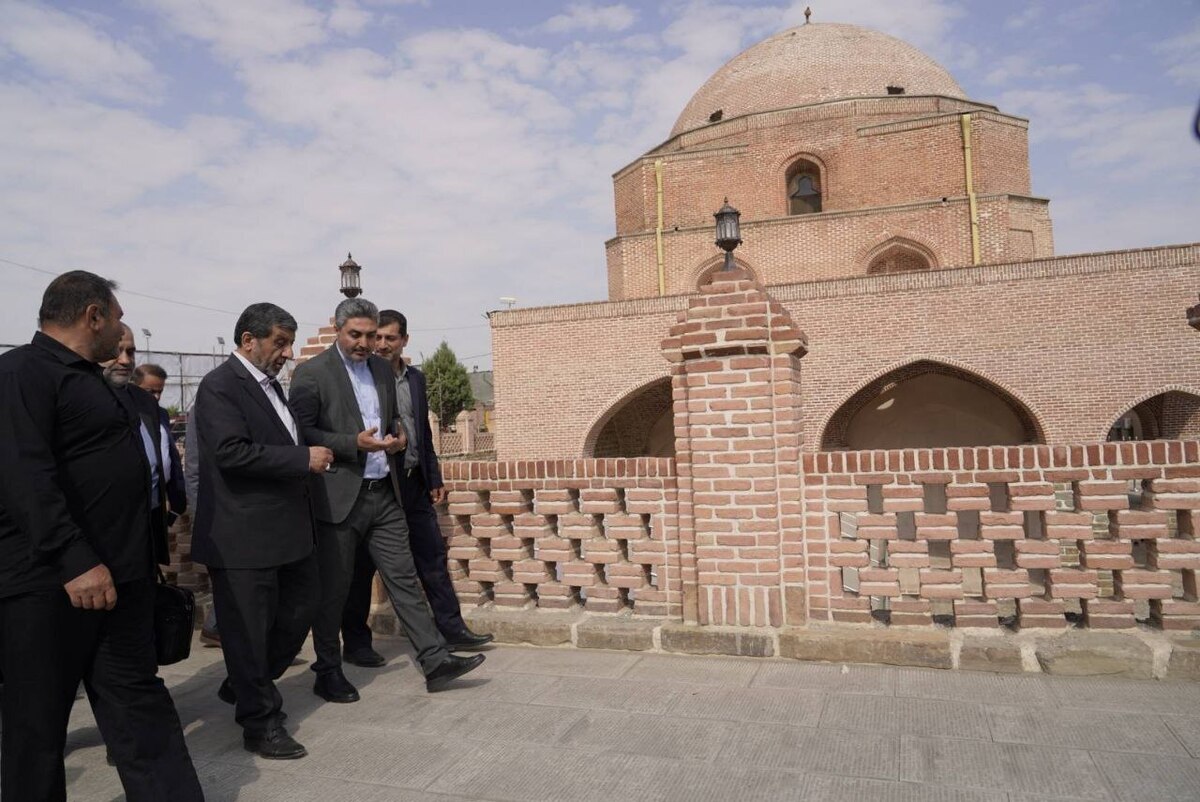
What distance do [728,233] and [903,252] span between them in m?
19.4

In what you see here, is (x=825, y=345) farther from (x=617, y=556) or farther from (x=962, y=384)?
(x=617, y=556)

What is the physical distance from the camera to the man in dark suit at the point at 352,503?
3580 mm

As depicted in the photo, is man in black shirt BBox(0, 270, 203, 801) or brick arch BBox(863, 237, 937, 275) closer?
man in black shirt BBox(0, 270, 203, 801)

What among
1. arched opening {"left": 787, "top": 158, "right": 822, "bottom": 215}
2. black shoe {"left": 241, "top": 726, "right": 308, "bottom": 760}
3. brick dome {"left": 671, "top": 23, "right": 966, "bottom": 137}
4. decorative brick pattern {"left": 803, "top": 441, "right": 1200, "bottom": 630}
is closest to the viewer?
black shoe {"left": 241, "top": 726, "right": 308, "bottom": 760}

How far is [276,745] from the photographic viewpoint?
299cm

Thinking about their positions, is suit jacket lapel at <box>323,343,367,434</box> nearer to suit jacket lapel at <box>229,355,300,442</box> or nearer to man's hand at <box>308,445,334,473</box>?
suit jacket lapel at <box>229,355,300,442</box>

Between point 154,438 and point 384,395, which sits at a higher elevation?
point 384,395

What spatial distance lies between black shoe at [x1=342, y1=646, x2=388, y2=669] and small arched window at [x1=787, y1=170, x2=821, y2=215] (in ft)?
75.0

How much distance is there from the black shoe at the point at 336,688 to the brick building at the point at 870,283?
14.9 m

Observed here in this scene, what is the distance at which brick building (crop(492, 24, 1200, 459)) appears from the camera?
626 inches

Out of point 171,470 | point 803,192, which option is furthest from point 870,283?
point 171,470

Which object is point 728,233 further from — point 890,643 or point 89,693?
point 89,693

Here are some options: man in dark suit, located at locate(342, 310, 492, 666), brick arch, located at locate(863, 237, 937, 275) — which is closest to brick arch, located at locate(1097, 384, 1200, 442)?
brick arch, located at locate(863, 237, 937, 275)

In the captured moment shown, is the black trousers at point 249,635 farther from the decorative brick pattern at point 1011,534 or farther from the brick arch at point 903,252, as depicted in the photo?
the brick arch at point 903,252
